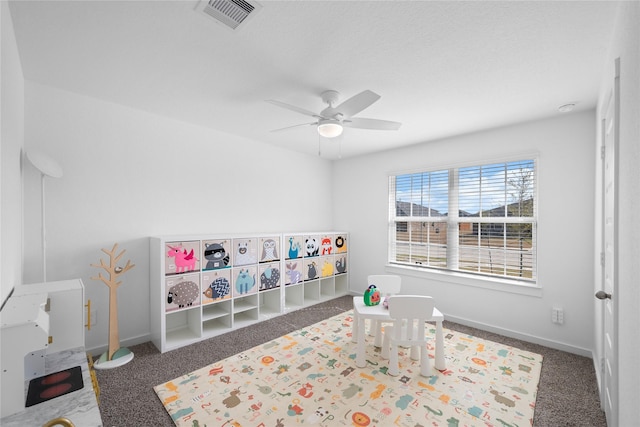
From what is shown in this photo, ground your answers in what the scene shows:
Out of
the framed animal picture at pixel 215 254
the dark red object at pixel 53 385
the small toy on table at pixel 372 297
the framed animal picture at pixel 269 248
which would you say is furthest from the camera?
the framed animal picture at pixel 269 248

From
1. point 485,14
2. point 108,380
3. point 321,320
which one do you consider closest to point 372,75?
point 485,14

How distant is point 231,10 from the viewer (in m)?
1.54

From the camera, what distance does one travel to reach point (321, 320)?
12.1 feet

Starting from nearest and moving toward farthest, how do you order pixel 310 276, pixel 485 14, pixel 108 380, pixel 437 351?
pixel 485 14, pixel 108 380, pixel 437 351, pixel 310 276

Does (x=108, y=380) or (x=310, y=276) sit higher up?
(x=310, y=276)

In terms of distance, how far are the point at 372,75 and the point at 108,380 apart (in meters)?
3.29

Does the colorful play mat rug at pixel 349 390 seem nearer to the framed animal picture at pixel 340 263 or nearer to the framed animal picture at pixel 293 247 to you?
the framed animal picture at pixel 293 247

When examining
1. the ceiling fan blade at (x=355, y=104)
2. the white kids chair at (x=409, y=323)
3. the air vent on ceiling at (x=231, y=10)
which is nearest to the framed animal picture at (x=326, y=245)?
the white kids chair at (x=409, y=323)

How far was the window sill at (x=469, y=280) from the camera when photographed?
3160 millimetres

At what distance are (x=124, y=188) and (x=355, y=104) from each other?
8.29 ft

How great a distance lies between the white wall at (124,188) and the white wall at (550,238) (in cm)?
290

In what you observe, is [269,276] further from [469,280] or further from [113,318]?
[469,280]

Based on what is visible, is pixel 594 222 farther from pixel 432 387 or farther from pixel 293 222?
pixel 293 222

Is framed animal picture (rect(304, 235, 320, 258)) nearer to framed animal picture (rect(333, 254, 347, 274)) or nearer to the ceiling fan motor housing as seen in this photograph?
framed animal picture (rect(333, 254, 347, 274))
